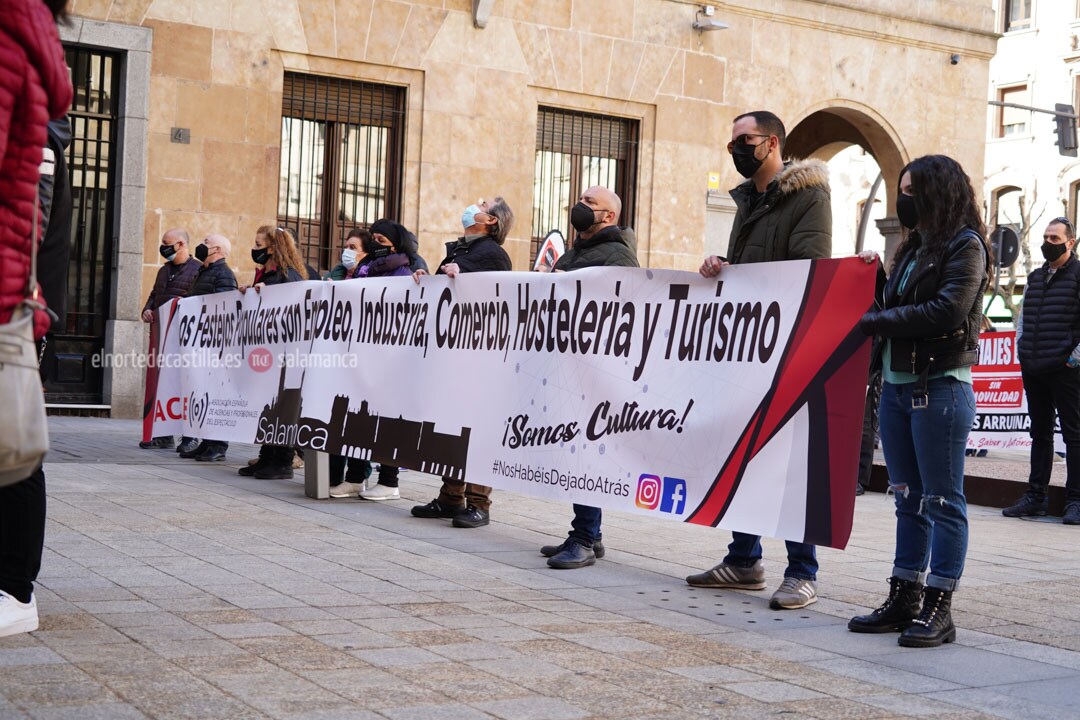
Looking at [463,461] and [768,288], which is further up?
[768,288]

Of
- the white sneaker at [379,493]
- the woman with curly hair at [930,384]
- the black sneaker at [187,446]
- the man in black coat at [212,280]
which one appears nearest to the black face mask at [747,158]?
the woman with curly hair at [930,384]

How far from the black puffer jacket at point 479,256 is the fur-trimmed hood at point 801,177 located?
8.51ft

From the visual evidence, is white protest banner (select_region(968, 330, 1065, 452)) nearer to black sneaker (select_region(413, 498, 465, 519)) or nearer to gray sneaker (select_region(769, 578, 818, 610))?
black sneaker (select_region(413, 498, 465, 519))

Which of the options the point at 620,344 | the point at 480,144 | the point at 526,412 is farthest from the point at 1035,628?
the point at 480,144

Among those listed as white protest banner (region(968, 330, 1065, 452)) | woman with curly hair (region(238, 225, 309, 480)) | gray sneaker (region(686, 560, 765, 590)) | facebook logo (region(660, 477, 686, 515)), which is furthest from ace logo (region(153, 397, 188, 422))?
white protest banner (region(968, 330, 1065, 452))

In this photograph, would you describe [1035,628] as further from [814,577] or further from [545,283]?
[545,283]

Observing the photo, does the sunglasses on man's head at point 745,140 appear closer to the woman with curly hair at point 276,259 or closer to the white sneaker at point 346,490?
the white sneaker at point 346,490

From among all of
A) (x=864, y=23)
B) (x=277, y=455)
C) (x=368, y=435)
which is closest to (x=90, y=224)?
(x=277, y=455)

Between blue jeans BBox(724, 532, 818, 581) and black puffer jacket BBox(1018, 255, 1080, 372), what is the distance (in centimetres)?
468

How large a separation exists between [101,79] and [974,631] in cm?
1355

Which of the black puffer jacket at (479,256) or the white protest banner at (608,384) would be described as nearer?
the white protest banner at (608,384)

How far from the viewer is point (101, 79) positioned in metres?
16.5

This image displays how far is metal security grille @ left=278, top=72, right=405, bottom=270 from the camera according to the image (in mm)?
17766

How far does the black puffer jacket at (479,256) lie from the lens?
8641mm
